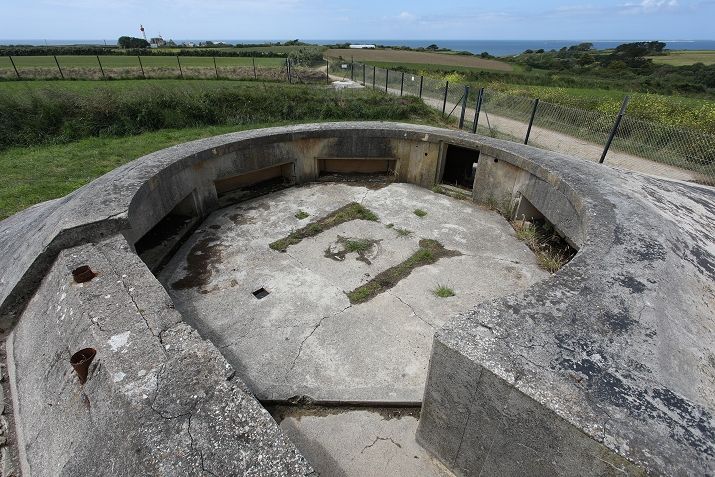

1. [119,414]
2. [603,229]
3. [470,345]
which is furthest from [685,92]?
[119,414]

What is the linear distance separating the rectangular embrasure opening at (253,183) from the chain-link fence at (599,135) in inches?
300

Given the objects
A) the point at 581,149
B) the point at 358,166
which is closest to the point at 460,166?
the point at 358,166

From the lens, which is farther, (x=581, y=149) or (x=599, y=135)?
(x=599, y=135)

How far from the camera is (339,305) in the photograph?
518 cm

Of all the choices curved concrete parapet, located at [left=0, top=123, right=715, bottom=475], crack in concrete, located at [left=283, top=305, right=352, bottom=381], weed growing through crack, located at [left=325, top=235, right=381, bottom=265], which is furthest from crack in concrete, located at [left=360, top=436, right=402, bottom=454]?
weed growing through crack, located at [left=325, top=235, right=381, bottom=265]

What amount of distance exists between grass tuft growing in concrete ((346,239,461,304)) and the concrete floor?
113 millimetres

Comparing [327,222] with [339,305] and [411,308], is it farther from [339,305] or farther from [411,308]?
[411,308]

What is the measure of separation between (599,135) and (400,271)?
1059 centimetres

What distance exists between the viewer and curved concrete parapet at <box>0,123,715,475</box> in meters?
2.17

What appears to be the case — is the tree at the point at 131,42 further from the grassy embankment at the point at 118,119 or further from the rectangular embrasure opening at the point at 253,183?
the rectangular embrasure opening at the point at 253,183

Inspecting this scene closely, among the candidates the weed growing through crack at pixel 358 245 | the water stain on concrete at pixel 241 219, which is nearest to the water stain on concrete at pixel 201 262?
the water stain on concrete at pixel 241 219

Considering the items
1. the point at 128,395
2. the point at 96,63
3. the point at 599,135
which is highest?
the point at 128,395

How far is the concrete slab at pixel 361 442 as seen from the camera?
3.27m

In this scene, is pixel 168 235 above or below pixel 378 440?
above
